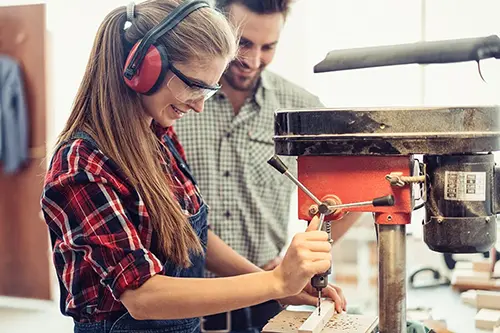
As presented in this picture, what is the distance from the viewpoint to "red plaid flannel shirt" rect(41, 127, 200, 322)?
1074 millimetres

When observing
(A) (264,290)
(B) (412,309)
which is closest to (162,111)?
(A) (264,290)

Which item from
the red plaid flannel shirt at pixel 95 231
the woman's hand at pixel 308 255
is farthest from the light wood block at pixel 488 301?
the red plaid flannel shirt at pixel 95 231

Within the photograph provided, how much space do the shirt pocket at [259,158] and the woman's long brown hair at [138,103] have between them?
0.69 metres

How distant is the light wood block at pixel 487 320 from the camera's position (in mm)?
1441

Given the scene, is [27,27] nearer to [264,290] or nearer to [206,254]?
[206,254]

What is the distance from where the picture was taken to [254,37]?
5.80 ft

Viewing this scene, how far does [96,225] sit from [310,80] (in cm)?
271

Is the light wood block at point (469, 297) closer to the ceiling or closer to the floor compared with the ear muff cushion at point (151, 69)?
closer to the floor

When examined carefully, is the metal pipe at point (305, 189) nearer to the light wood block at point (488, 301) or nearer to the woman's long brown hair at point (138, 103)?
the woman's long brown hair at point (138, 103)

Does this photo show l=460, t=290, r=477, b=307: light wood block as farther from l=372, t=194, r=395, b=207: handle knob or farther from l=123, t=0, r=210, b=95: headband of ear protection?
l=123, t=0, r=210, b=95: headband of ear protection

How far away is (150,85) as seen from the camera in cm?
120

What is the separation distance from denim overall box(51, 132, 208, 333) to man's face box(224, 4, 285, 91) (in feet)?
1.42

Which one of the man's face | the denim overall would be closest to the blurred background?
the man's face

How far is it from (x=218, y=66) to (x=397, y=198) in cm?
45
